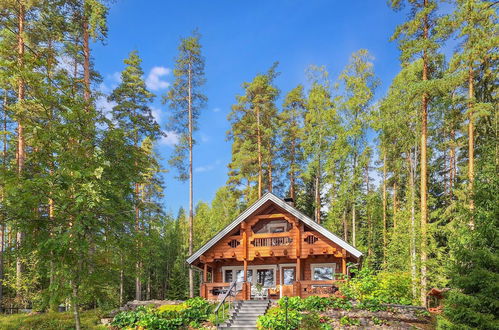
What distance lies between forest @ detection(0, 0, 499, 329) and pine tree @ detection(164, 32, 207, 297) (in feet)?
0.32

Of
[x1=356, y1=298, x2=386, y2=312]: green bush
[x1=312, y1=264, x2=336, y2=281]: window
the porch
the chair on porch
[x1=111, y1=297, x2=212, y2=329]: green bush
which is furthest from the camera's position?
[x1=312, y1=264, x2=336, y2=281]: window

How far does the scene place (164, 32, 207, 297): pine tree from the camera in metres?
24.4

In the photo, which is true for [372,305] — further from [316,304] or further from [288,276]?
[288,276]

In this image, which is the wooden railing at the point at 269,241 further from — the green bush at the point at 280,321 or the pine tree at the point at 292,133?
→ the pine tree at the point at 292,133

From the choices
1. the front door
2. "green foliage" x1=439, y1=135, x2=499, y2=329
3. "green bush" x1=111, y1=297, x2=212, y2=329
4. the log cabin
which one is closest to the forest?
"green foliage" x1=439, y1=135, x2=499, y2=329

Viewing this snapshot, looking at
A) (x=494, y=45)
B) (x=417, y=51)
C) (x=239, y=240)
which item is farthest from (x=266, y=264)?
(x=494, y=45)

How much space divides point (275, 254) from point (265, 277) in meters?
2.57

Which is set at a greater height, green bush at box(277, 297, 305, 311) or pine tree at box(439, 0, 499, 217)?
pine tree at box(439, 0, 499, 217)

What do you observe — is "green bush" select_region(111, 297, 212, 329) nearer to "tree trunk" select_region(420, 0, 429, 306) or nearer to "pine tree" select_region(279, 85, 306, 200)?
"tree trunk" select_region(420, 0, 429, 306)

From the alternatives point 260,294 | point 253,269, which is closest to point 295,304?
point 260,294

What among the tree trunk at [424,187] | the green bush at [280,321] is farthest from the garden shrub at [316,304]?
the tree trunk at [424,187]

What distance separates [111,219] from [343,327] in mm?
8945

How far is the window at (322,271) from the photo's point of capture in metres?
19.4

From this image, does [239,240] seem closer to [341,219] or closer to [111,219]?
[111,219]
